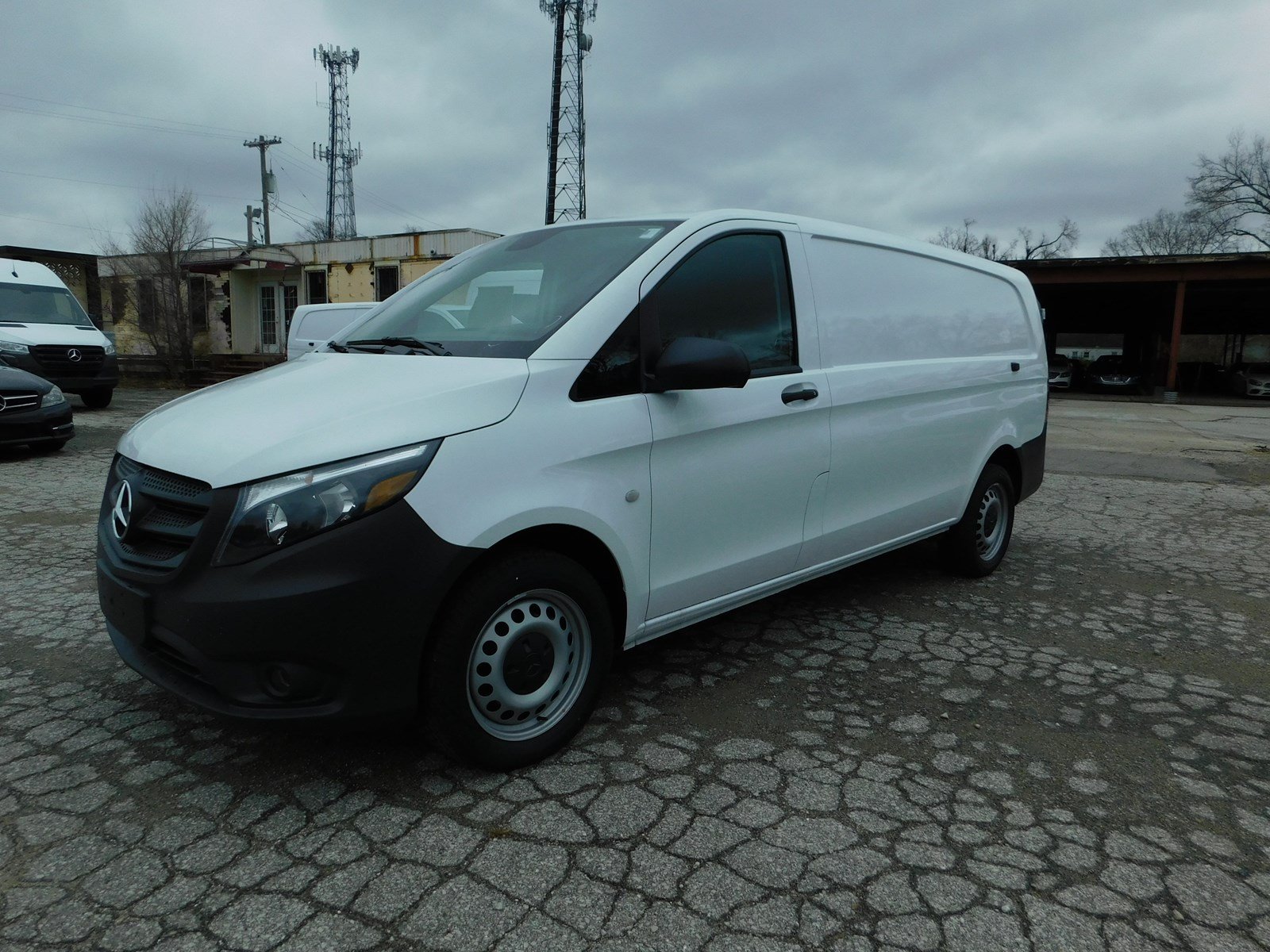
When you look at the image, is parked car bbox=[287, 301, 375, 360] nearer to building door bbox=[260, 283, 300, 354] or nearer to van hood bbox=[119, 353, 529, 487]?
van hood bbox=[119, 353, 529, 487]

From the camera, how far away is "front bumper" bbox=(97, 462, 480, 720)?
7.45ft

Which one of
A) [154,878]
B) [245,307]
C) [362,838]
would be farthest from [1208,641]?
[245,307]

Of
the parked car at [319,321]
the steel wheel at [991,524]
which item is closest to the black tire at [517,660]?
the steel wheel at [991,524]

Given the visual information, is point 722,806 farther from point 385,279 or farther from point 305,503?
point 385,279

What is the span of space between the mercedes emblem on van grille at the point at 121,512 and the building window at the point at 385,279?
22884mm

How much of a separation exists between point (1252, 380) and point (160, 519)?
33.2m

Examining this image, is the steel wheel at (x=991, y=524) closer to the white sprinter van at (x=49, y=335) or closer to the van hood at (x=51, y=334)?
the white sprinter van at (x=49, y=335)

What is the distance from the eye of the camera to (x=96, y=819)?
249 centimetres

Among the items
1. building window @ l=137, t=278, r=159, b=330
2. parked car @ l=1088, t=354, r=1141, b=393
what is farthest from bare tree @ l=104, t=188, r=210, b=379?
parked car @ l=1088, t=354, r=1141, b=393

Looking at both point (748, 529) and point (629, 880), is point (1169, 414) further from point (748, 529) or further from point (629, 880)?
point (629, 880)

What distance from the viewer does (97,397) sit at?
48.9ft

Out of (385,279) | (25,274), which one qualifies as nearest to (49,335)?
(25,274)

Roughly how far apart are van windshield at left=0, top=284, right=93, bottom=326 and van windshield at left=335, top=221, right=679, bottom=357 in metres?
12.8

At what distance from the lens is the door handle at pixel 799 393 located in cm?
343
